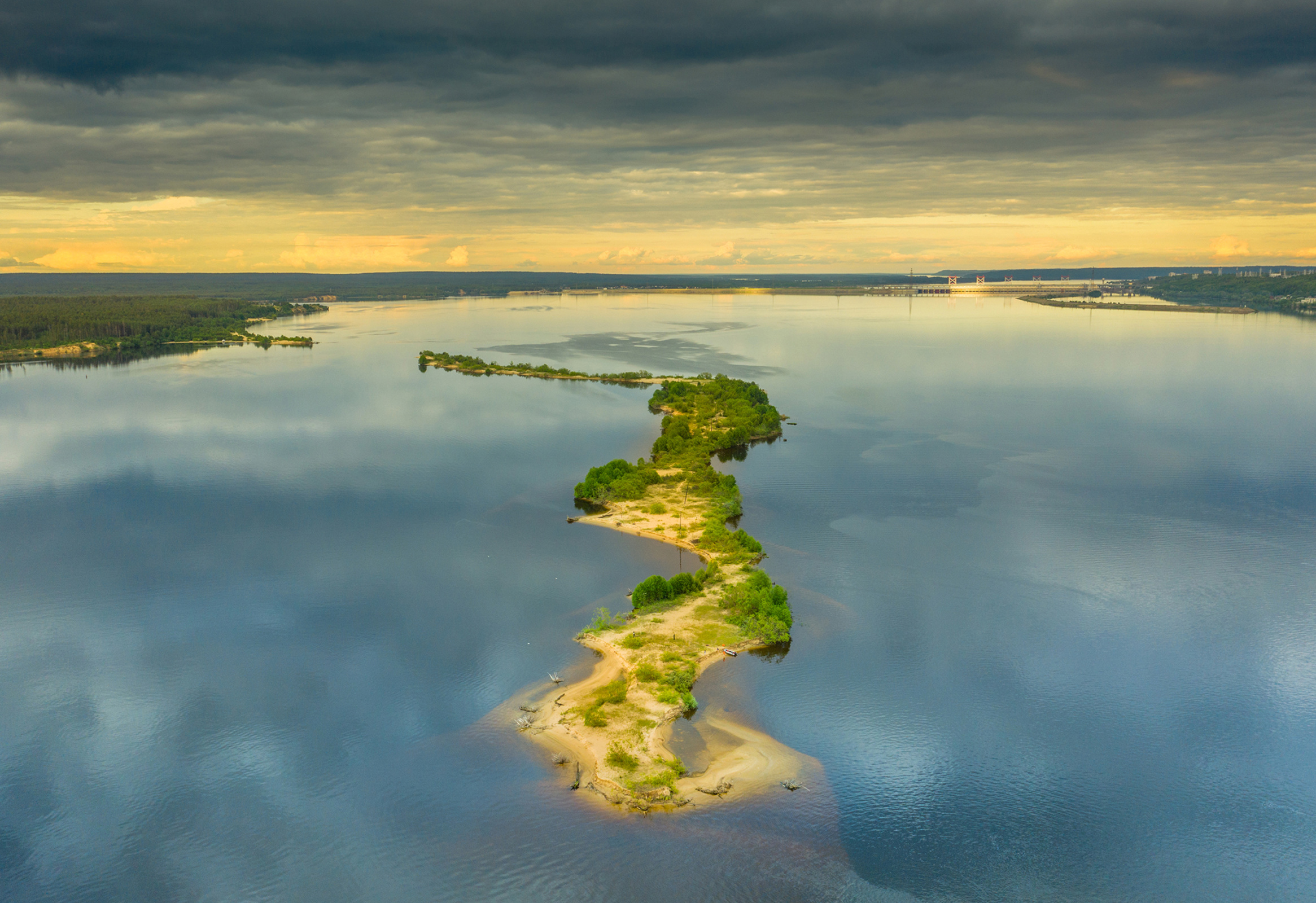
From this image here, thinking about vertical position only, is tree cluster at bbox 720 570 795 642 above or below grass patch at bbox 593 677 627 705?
above

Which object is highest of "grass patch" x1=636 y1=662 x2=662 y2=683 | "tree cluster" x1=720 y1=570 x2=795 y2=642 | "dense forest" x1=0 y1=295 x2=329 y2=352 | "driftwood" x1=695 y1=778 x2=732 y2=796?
"dense forest" x1=0 y1=295 x2=329 y2=352

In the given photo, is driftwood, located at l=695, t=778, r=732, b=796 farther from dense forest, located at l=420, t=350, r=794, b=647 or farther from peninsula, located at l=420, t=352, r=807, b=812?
dense forest, located at l=420, t=350, r=794, b=647

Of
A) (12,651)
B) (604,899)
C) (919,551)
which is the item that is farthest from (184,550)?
(919,551)

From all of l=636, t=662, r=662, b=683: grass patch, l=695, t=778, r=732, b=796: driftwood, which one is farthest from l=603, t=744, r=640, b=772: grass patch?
l=636, t=662, r=662, b=683: grass patch

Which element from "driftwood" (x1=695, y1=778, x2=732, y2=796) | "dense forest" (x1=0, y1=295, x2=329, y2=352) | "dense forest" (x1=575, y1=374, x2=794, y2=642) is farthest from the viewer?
"dense forest" (x1=0, y1=295, x2=329, y2=352)

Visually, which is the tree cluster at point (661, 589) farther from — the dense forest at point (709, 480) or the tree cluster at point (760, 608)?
the tree cluster at point (760, 608)

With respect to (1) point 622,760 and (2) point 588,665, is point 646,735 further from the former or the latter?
(2) point 588,665

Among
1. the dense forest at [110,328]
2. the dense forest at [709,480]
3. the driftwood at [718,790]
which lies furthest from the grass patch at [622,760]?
the dense forest at [110,328]
